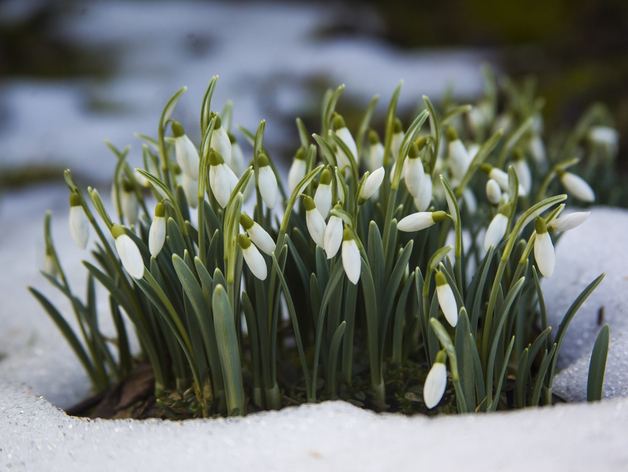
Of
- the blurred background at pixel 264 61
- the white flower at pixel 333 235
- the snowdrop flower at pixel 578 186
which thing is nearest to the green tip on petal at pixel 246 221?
the white flower at pixel 333 235

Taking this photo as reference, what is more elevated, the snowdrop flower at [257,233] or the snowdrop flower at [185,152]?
the snowdrop flower at [185,152]

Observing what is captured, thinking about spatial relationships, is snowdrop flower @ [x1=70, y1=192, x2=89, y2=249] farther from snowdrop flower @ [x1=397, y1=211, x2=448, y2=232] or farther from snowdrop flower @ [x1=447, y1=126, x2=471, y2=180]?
snowdrop flower @ [x1=447, y1=126, x2=471, y2=180]

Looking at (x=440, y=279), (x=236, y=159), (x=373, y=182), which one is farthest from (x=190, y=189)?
(x=440, y=279)

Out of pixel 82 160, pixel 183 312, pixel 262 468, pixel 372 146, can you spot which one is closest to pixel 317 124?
pixel 82 160

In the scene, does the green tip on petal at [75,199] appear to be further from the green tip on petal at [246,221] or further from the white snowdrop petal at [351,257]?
the white snowdrop petal at [351,257]

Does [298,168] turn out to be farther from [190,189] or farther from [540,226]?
[540,226]

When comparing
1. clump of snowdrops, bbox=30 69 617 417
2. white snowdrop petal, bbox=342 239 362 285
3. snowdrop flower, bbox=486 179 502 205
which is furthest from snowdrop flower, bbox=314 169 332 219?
snowdrop flower, bbox=486 179 502 205
